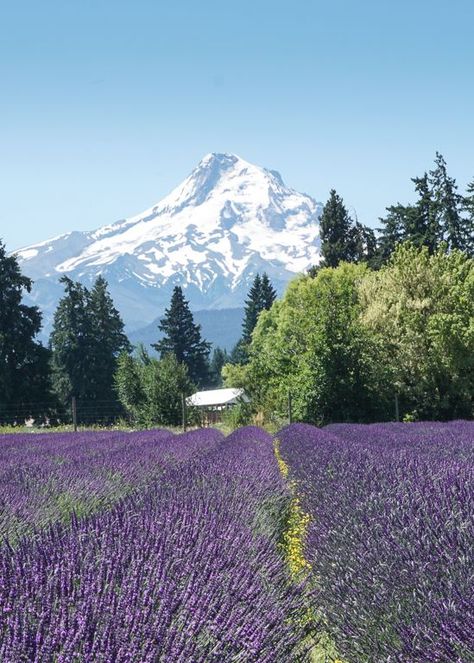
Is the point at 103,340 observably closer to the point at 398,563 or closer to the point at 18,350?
the point at 18,350

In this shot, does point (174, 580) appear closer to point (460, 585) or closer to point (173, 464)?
point (460, 585)

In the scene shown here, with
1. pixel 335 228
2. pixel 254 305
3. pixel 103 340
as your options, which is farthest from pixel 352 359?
pixel 254 305

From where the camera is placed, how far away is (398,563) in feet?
13.1

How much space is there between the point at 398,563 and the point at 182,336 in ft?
266

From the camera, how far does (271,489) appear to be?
25.4ft

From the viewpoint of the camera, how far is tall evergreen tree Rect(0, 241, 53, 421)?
47.3 meters

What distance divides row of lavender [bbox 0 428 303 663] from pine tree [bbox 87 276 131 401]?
52.7 meters

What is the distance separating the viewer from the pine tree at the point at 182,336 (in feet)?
274

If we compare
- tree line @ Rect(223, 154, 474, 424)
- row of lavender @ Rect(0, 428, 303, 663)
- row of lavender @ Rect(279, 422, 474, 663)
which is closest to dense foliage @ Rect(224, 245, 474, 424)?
tree line @ Rect(223, 154, 474, 424)

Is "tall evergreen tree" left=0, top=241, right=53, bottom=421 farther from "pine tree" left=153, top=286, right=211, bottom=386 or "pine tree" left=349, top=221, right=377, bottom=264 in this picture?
"pine tree" left=153, top=286, right=211, bottom=386

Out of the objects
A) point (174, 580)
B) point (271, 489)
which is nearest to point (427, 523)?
point (174, 580)

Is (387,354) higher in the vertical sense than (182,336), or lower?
lower

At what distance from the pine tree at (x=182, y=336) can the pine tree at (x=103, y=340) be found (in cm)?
1023

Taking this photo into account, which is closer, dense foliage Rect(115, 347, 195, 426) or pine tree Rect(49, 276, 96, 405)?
dense foliage Rect(115, 347, 195, 426)
